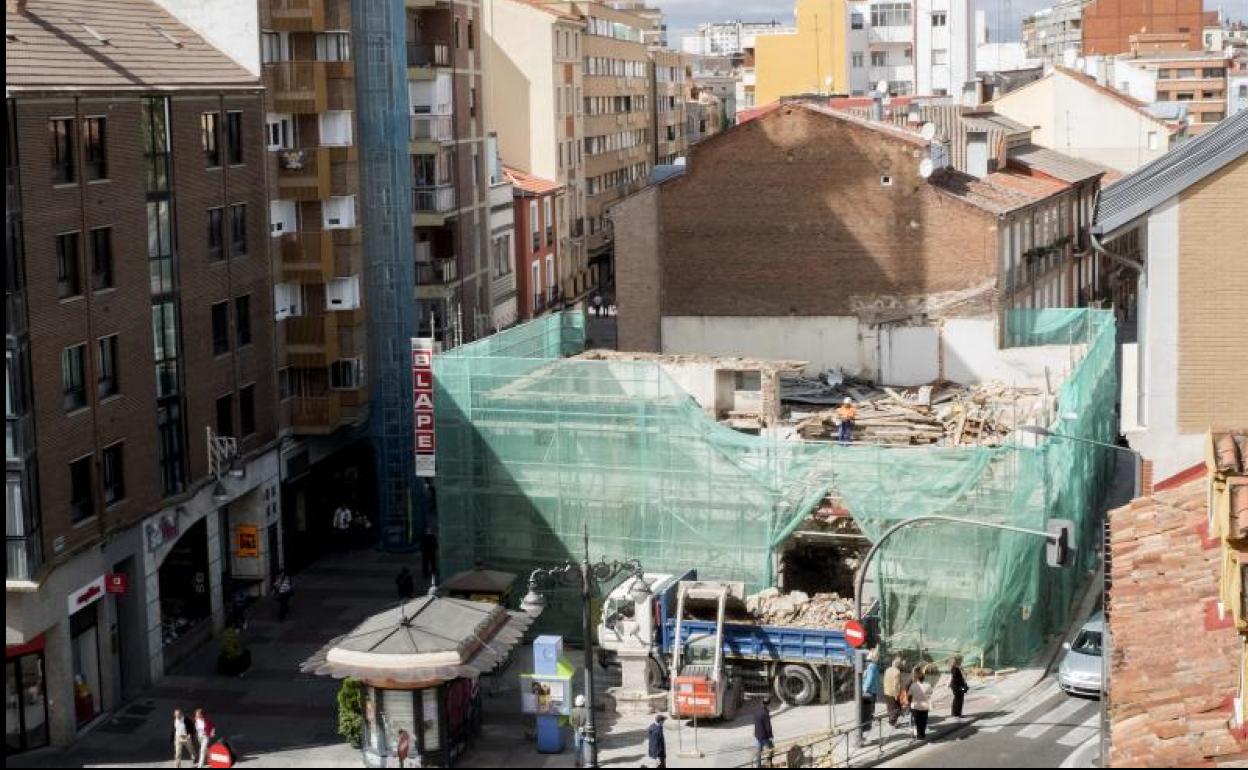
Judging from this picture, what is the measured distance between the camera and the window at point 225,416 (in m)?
46.1

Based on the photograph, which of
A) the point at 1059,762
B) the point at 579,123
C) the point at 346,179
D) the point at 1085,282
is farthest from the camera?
the point at 579,123

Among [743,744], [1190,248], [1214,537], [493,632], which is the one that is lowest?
[743,744]

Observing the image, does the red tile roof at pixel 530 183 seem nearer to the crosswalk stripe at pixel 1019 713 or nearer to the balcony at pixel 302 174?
the balcony at pixel 302 174

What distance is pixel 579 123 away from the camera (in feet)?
320

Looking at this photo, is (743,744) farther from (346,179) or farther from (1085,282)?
(1085,282)

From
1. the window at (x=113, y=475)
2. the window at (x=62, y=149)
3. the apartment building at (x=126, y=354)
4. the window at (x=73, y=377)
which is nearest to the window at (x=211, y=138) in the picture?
the apartment building at (x=126, y=354)

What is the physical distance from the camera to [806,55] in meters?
138

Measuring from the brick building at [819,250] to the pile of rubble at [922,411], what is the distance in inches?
90.8

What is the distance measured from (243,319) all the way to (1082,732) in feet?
78.7

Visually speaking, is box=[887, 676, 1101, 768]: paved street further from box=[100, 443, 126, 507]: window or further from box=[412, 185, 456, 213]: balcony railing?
box=[412, 185, 456, 213]: balcony railing

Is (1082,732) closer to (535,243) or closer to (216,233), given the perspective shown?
(216,233)

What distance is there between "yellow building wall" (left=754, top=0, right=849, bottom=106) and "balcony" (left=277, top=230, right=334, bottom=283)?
8376 cm

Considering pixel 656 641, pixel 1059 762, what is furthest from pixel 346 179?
pixel 1059 762

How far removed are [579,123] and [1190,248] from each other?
63.1 meters
